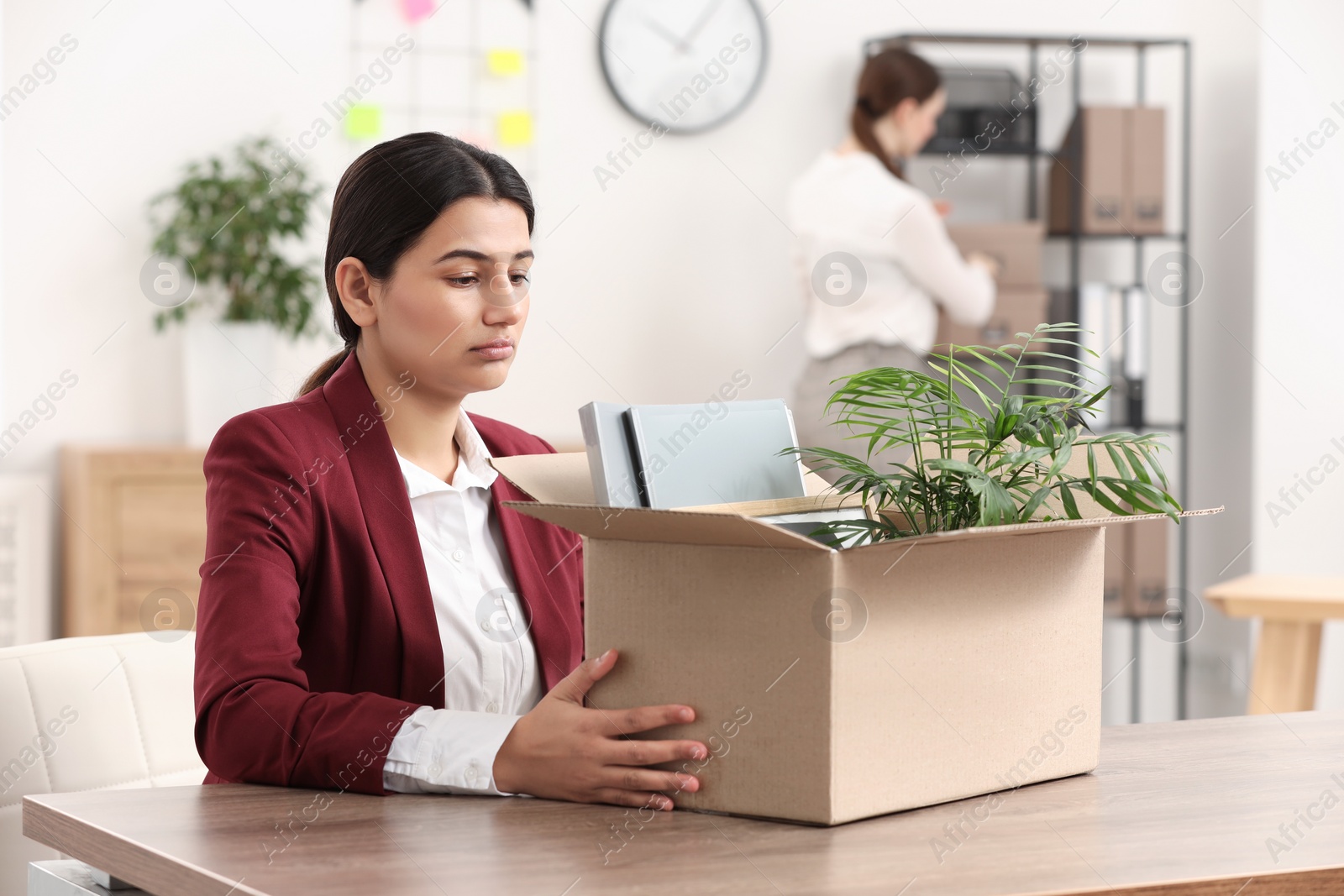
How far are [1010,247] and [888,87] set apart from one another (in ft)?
2.06

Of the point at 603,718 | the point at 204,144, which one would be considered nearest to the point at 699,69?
the point at 204,144

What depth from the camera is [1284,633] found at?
2.89m

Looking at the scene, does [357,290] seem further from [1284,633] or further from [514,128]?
[514,128]

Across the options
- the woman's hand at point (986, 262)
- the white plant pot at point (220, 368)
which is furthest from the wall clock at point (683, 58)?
the white plant pot at point (220, 368)

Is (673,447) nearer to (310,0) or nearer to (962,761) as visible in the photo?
(962,761)

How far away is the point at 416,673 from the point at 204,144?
9.09ft

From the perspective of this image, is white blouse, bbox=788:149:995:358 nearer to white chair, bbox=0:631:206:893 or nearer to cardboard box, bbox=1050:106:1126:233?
cardboard box, bbox=1050:106:1126:233

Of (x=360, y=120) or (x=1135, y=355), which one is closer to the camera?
(x=360, y=120)

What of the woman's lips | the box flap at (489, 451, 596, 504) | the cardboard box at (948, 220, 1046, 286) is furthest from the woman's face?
the cardboard box at (948, 220, 1046, 286)

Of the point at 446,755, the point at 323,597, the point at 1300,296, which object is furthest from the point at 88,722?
the point at 1300,296

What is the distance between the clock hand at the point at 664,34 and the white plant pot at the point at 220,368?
1400mm

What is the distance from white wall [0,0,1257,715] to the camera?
358 centimetres

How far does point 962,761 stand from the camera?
1.01 m

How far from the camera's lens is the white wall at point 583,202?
3.58 metres
